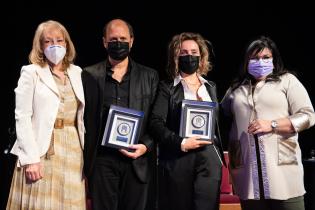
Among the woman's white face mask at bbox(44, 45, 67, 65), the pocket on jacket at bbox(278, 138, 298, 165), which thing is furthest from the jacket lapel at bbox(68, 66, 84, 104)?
the pocket on jacket at bbox(278, 138, 298, 165)

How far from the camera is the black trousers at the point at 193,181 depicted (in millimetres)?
2906

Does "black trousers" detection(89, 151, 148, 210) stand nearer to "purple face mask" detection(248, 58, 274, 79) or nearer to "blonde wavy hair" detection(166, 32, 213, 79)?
"blonde wavy hair" detection(166, 32, 213, 79)

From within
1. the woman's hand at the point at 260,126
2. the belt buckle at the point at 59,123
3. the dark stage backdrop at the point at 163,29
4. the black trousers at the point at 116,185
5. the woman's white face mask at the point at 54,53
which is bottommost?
the black trousers at the point at 116,185

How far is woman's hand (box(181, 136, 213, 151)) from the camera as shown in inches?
113

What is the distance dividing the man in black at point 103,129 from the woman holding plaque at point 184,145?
9 cm

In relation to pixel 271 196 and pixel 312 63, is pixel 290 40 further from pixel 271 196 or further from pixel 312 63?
pixel 271 196

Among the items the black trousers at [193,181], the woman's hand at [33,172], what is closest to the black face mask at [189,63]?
the black trousers at [193,181]

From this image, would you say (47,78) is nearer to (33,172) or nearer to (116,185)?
(33,172)

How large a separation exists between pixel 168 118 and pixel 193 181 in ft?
1.28

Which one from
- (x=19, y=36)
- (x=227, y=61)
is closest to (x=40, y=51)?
(x=19, y=36)

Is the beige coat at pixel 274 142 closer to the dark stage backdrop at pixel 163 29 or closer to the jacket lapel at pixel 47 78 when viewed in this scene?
the jacket lapel at pixel 47 78

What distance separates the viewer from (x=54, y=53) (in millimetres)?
2828

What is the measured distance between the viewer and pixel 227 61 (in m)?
5.21

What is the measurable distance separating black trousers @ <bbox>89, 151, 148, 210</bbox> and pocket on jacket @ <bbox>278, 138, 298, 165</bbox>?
2.58 feet
